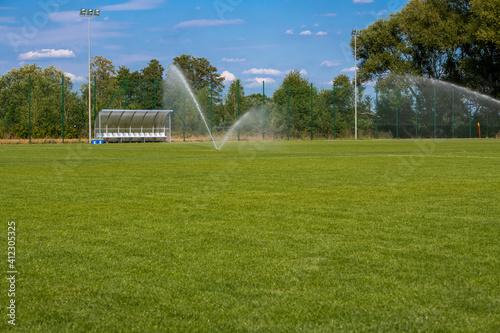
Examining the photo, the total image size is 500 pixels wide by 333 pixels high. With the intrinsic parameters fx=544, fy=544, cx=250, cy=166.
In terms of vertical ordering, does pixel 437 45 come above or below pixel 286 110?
above

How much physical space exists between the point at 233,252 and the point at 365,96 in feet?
154

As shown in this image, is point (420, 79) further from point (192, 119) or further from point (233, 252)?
point (233, 252)

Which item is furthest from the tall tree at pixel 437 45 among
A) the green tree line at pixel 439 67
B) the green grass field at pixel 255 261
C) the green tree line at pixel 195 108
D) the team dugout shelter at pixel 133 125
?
the green grass field at pixel 255 261

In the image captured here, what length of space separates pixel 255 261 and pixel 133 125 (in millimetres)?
40641

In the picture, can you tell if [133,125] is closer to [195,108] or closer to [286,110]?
[195,108]

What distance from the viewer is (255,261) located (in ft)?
14.4

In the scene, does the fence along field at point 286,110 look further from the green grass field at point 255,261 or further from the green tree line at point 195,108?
the green grass field at point 255,261

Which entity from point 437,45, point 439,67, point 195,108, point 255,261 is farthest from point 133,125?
point 255,261

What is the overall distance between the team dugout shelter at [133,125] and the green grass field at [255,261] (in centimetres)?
3420

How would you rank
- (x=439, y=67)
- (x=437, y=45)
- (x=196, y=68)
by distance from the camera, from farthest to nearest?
(x=196, y=68)
(x=439, y=67)
(x=437, y=45)

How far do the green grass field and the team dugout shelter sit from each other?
34.2 metres

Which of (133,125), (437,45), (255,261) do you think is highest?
(437,45)

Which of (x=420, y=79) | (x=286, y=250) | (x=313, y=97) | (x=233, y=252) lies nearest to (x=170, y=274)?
(x=233, y=252)

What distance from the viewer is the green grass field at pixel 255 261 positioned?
10.5 feet
